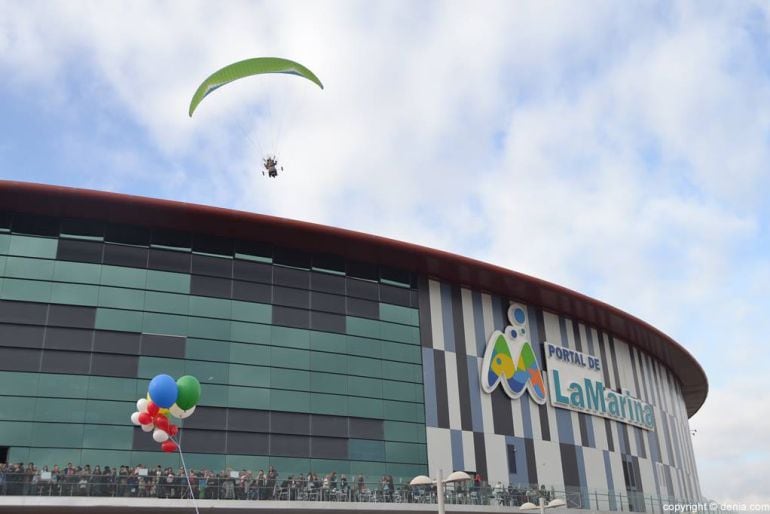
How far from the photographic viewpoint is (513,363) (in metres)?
38.5

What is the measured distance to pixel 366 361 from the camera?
34000 millimetres

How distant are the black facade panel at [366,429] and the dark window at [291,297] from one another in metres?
5.36

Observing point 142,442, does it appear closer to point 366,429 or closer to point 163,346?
point 163,346

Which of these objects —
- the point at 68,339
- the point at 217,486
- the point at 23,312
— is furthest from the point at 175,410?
the point at 23,312

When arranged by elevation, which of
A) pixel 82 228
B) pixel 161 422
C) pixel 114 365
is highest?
pixel 82 228

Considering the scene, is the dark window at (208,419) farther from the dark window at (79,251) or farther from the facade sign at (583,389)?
the facade sign at (583,389)

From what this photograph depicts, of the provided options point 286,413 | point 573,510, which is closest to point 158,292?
point 286,413

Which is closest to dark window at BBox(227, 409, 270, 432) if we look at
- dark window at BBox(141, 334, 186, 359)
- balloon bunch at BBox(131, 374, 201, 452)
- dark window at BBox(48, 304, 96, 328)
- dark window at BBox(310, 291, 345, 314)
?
dark window at BBox(141, 334, 186, 359)

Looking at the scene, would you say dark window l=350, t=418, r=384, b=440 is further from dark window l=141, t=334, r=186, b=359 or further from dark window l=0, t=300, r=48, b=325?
dark window l=0, t=300, r=48, b=325

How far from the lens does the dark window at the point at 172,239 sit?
31750mm

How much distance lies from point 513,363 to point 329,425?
10993 mm

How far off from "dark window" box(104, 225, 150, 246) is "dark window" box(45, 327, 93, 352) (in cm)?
396

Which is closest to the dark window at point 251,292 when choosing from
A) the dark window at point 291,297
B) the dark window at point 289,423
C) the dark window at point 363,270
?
the dark window at point 291,297

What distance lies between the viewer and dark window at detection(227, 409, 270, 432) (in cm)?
2994
